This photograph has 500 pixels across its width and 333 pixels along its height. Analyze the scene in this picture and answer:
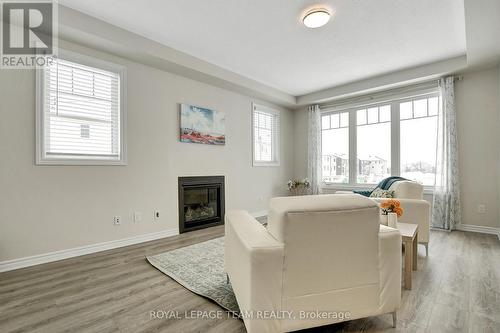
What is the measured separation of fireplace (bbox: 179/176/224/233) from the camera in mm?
3950

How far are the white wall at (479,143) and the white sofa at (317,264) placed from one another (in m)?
3.71

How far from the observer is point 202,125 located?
4176 millimetres

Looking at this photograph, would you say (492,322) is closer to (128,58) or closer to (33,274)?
(33,274)

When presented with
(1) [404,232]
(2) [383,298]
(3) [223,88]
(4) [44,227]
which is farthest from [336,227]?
(3) [223,88]

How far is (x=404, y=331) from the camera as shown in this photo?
4.86 ft

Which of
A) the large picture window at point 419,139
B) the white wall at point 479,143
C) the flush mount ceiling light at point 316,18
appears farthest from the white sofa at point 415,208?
the flush mount ceiling light at point 316,18

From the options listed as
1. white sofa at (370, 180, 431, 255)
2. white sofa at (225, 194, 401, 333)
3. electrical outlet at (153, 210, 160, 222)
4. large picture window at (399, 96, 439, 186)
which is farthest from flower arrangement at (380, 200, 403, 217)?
electrical outlet at (153, 210, 160, 222)

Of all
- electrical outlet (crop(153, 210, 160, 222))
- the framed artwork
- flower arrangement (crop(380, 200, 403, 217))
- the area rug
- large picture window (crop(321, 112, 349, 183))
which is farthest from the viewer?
large picture window (crop(321, 112, 349, 183))

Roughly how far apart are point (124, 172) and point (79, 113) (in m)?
0.91

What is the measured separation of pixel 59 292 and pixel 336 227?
2.32m

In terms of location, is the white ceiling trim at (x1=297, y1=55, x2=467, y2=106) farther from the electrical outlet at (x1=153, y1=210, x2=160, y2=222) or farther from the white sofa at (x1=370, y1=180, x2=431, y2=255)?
the electrical outlet at (x1=153, y1=210, x2=160, y2=222)

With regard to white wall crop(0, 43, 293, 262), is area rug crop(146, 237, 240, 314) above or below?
below

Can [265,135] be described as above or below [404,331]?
above

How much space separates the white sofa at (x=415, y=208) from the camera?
283 centimetres
